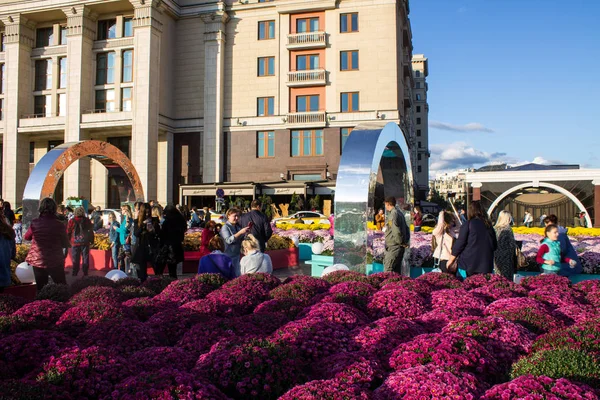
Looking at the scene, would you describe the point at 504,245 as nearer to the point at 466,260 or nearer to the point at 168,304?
the point at 466,260

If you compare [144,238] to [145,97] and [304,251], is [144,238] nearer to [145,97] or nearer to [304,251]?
[304,251]

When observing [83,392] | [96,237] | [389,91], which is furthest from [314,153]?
[83,392]

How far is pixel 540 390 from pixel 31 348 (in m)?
3.35

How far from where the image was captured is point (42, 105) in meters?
40.3

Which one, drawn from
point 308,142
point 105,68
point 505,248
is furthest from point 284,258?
point 105,68

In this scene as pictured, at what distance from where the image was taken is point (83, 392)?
3010mm

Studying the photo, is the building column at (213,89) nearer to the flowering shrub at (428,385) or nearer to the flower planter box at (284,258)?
the flower planter box at (284,258)

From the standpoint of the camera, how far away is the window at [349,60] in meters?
36.2

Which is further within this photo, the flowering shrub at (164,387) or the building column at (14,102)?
the building column at (14,102)

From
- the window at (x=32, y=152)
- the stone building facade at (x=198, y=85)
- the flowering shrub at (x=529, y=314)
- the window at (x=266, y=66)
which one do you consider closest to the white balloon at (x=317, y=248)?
the flowering shrub at (x=529, y=314)

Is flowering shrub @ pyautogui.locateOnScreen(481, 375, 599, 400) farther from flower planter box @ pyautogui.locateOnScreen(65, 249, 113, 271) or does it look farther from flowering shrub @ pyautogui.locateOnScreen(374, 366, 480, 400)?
flower planter box @ pyautogui.locateOnScreen(65, 249, 113, 271)

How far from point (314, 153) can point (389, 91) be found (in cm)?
688

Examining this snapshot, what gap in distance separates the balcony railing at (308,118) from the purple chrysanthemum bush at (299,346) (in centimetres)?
3105

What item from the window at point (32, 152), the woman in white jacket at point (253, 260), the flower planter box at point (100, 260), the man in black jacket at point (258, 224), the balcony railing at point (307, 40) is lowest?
the flower planter box at point (100, 260)
